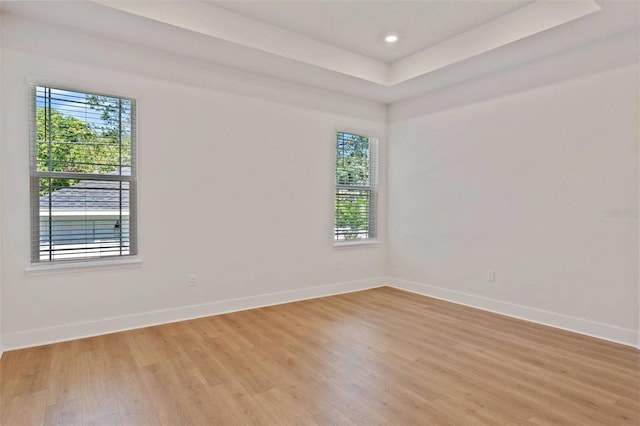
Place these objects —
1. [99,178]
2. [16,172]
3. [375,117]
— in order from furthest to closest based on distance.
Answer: [375,117] → [99,178] → [16,172]

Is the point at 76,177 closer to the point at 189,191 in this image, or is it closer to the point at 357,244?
the point at 189,191

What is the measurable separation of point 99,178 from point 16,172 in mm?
593

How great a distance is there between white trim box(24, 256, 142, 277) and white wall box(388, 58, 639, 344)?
3585mm

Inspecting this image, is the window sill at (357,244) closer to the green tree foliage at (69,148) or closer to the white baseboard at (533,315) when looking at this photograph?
the white baseboard at (533,315)

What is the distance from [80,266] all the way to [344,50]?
3.53m

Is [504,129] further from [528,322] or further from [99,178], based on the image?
[99,178]

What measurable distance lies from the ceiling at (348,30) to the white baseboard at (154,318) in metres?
2.65

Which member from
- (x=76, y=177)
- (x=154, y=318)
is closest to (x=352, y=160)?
(x=154, y=318)

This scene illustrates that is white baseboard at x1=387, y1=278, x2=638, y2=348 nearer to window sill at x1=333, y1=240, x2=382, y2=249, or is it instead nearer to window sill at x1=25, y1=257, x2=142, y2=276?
window sill at x1=333, y1=240, x2=382, y2=249

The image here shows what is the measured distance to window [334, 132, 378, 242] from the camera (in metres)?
5.06

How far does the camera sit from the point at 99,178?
10.9 feet

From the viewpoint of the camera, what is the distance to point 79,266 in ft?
10.6

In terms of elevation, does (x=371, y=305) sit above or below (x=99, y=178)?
below

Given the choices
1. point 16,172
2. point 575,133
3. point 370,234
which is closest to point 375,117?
point 370,234
